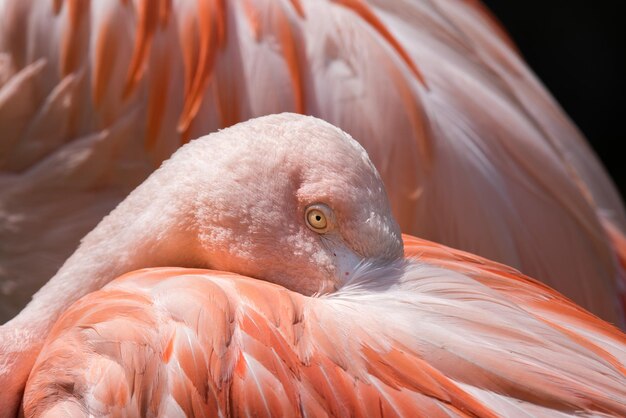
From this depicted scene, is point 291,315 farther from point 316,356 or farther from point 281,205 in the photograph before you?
point 281,205

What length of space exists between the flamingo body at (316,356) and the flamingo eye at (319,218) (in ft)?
0.29

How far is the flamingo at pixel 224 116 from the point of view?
6.74ft

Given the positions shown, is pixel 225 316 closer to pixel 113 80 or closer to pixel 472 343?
pixel 472 343

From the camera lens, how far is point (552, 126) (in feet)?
7.97

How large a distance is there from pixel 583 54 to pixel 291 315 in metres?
3.87

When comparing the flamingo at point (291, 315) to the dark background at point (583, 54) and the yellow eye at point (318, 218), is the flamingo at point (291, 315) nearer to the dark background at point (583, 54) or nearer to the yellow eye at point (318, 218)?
the yellow eye at point (318, 218)

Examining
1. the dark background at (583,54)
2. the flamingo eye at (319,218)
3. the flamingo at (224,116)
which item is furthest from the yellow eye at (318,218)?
the dark background at (583,54)

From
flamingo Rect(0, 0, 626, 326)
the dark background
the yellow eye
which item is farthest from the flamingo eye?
the dark background

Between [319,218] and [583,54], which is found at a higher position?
[319,218]

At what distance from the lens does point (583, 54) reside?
4.88m

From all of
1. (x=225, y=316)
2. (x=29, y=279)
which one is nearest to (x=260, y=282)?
(x=225, y=316)

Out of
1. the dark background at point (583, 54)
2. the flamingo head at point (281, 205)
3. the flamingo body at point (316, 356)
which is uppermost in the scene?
the flamingo head at point (281, 205)

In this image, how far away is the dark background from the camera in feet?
15.9

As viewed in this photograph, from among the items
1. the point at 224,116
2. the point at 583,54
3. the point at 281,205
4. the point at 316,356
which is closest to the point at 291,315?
the point at 316,356
